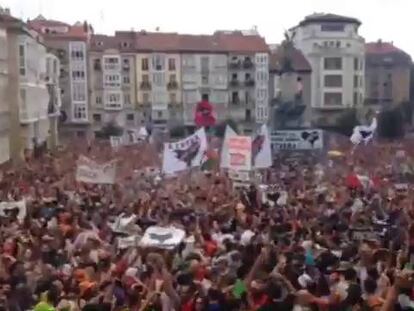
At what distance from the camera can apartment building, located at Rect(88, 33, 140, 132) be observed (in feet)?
317

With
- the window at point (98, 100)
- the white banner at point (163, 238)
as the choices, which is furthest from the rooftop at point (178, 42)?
the white banner at point (163, 238)

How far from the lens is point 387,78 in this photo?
112875mm

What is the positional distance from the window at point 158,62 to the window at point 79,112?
322 inches

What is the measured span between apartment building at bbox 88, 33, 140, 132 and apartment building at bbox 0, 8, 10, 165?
123ft

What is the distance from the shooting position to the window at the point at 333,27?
101m

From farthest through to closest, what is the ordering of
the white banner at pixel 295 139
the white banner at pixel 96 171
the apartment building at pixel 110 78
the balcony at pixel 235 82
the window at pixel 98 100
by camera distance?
1. the balcony at pixel 235 82
2. the window at pixel 98 100
3. the apartment building at pixel 110 78
4. the white banner at pixel 295 139
5. the white banner at pixel 96 171

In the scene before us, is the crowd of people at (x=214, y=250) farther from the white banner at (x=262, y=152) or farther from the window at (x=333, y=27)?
the window at (x=333, y=27)

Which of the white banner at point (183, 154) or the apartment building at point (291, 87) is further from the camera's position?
the apartment building at point (291, 87)

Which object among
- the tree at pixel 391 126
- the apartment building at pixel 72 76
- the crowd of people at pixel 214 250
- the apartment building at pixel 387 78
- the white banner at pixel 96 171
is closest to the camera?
the crowd of people at pixel 214 250

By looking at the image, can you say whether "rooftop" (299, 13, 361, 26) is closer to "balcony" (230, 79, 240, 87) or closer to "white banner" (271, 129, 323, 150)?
"balcony" (230, 79, 240, 87)

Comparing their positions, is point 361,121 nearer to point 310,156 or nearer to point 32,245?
point 310,156

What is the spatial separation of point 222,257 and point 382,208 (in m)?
7.55

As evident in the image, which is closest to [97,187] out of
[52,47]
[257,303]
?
[257,303]

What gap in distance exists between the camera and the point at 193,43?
99062 millimetres
